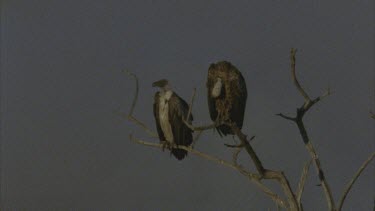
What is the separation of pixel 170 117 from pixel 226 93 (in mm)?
1314

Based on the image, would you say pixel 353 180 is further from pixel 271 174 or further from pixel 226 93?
pixel 226 93

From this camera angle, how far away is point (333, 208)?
7406 millimetres

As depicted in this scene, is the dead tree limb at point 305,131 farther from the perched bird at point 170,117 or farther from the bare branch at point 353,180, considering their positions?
the perched bird at point 170,117

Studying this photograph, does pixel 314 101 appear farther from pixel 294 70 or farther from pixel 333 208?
pixel 333 208

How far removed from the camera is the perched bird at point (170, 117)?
10.4 metres

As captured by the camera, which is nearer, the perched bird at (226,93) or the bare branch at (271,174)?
the bare branch at (271,174)

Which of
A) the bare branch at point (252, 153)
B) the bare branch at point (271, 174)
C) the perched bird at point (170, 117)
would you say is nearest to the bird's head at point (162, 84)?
the perched bird at point (170, 117)

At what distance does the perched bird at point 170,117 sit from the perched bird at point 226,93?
774mm

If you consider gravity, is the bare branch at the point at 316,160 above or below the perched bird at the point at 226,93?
below

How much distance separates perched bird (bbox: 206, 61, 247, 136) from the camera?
31.3 feet

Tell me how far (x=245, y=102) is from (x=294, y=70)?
2.82 meters

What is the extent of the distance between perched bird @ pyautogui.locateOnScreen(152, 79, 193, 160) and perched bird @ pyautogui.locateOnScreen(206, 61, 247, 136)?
30.5 inches

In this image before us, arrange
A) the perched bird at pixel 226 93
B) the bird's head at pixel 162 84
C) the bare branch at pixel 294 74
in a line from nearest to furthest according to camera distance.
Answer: the bare branch at pixel 294 74 → the perched bird at pixel 226 93 → the bird's head at pixel 162 84

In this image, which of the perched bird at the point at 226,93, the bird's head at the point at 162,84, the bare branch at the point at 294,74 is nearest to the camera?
the bare branch at the point at 294,74
